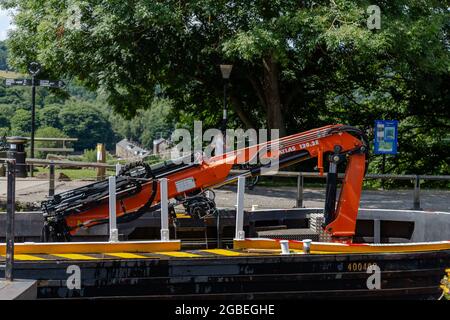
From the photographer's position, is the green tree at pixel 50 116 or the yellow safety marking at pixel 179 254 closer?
the yellow safety marking at pixel 179 254

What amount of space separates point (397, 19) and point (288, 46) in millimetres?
2904

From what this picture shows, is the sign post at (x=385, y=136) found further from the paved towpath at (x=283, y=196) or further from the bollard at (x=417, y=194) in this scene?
the bollard at (x=417, y=194)

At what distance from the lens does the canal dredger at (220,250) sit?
7008 mm

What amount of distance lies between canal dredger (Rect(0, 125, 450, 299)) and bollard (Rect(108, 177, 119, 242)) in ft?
0.30

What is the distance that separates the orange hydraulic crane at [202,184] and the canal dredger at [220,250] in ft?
0.04

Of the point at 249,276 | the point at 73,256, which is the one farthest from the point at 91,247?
the point at 249,276

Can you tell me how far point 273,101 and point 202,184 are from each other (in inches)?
584

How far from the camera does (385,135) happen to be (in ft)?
71.7

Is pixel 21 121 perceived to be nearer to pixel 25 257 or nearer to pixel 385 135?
pixel 385 135

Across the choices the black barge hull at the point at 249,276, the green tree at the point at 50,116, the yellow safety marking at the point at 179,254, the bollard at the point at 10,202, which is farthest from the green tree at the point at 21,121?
the bollard at the point at 10,202

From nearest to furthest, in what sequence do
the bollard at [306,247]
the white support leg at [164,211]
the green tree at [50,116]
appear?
the bollard at [306,247], the white support leg at [164,211], the green tree at [50,116]

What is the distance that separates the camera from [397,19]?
58.7 ft

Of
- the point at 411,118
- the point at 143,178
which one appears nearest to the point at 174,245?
the point at 143,178
